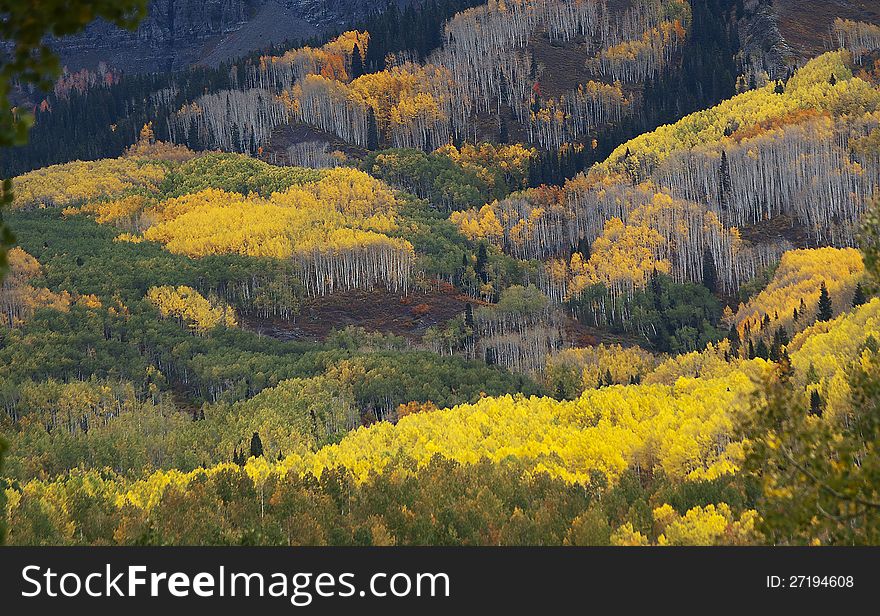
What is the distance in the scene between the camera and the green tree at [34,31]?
892 inches

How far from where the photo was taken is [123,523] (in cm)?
12619

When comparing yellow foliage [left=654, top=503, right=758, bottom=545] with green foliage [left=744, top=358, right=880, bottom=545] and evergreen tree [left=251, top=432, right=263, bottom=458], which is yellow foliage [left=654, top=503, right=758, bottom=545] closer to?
green foliage [left=744, top=358, right=880, bottom=545]

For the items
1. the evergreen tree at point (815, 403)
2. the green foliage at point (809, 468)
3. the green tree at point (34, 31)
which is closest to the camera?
the green tree at point (34, 31)

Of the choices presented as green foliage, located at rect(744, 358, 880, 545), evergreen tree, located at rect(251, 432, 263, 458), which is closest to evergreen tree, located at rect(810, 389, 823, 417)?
evergreen tree, located at rect(251, 432, 263, 458)

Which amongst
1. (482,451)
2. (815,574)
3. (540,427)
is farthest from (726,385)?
(815,574)

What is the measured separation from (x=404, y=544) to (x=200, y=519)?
21000 millimetres

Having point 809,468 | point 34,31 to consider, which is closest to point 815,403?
point 809,468

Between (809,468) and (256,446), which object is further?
(256,446)

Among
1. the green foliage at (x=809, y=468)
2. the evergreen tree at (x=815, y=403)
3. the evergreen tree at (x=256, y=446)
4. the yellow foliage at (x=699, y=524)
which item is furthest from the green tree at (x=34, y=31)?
the evergreen tree at (x=256, y=446)

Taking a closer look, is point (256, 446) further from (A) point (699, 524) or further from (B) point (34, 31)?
(B) point (34, 31)

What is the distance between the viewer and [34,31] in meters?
22.9

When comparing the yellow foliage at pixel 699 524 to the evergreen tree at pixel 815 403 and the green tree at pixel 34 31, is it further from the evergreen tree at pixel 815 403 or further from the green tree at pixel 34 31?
the green tree at pixel 34 31

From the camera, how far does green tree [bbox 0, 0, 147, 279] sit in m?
22.7

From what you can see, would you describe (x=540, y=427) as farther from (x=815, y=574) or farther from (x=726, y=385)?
(x=815, y=574)
